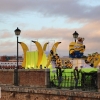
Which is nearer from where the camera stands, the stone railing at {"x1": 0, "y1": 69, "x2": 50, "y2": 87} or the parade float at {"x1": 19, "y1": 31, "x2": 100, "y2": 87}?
the stone railing at {"x1": 0, "y1": 69, "x2": 50, "y2": 87}

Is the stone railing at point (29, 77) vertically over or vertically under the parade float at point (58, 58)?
under

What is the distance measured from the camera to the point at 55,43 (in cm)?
3064

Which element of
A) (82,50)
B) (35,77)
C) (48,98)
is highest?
(82,50)

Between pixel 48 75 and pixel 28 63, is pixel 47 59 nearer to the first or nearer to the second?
pixel 28 63

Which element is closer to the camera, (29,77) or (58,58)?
(29,77)

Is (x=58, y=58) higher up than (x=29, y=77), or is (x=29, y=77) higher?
(x=58, y=58)

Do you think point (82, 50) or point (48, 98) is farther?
point (82, 50)

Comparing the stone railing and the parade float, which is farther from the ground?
the parade float

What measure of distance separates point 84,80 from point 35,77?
3493 mm

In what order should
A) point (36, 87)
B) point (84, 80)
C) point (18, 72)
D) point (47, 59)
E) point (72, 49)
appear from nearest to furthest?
point (84, 80), point (36, 87), point (18, 72), point (72, 49), point (47, 59)

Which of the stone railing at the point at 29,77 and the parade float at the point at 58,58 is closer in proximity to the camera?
the stone railing at the point at 29,77

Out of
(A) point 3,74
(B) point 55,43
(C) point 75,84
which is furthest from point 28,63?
(C) point 75,84

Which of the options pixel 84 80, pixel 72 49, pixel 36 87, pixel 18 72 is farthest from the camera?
pixel 72 49

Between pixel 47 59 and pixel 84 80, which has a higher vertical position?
pixel 47 59
